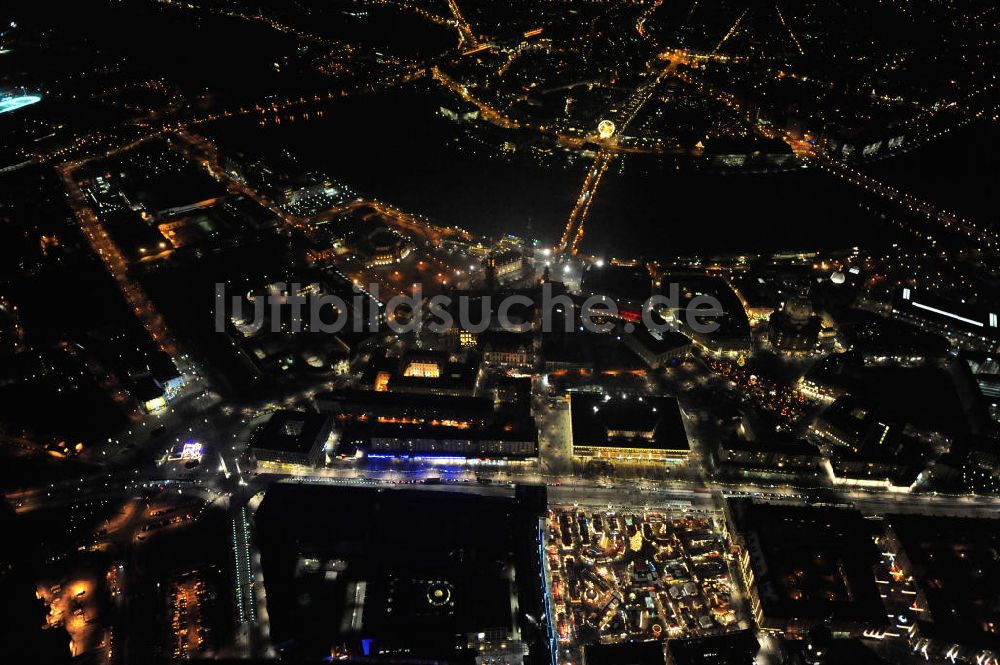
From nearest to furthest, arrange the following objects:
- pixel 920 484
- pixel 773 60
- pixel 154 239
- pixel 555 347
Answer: pixel 920 484
pixel 555 347
pixel 154 239
pixel 773 60

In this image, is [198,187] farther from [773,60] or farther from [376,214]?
[773,60]

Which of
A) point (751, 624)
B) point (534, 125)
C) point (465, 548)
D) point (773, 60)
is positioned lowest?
point (751, 624)

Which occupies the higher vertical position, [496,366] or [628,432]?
[496,366]

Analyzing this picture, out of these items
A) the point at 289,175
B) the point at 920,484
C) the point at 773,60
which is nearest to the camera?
the point at 920,484

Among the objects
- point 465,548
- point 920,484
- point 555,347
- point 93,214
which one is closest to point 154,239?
point 93,214

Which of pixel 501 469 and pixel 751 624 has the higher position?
pixel 501 469

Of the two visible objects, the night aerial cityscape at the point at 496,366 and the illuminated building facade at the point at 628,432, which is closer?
the night aerial cityscape at the point at 496,366

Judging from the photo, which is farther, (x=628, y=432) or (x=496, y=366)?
(x=496, y=366)

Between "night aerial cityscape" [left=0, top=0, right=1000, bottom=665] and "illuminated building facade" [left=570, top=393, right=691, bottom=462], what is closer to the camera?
"night aerial cityscape" [left=0, top=0, right=1000, bottom=665]
